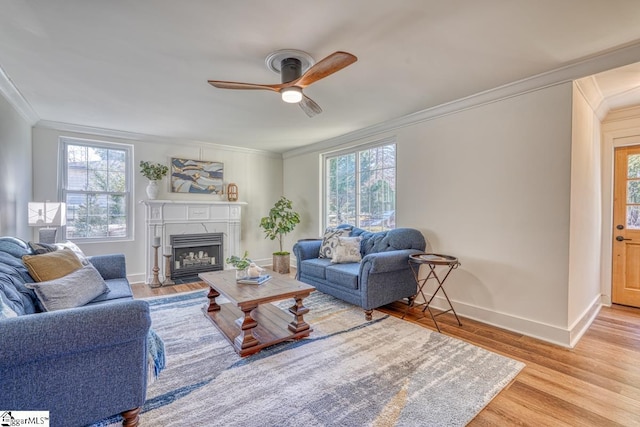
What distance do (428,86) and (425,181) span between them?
1.18 metres

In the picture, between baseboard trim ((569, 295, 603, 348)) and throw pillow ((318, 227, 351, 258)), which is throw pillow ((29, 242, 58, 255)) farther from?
baseboard trim ((569, 295, 603, 348))

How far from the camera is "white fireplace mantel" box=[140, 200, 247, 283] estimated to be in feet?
15.3

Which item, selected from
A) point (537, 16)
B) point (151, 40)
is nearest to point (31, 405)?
point (151, 40)

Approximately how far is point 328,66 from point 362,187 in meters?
2.81

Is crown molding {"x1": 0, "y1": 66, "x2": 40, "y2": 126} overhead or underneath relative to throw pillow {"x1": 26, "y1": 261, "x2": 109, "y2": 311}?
overhead

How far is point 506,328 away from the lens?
2871mm

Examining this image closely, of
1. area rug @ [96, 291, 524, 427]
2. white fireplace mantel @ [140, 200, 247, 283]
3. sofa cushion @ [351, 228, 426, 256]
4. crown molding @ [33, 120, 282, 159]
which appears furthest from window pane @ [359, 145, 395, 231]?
crown molding @ [33, 120, 282, 159]

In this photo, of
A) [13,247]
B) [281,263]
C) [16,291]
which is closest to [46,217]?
[13,247]

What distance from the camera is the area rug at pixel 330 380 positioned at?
1.67 m

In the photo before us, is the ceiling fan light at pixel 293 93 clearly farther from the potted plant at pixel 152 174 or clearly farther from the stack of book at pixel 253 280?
the potted plant at pixel 152 174

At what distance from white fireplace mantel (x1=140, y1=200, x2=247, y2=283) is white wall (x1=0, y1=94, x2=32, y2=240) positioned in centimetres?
137

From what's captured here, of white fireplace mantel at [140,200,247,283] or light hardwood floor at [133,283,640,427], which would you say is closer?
light hardwood floor at [133,283,640,427]

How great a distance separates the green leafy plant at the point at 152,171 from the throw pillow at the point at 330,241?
294 cm

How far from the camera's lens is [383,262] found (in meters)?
3.00
